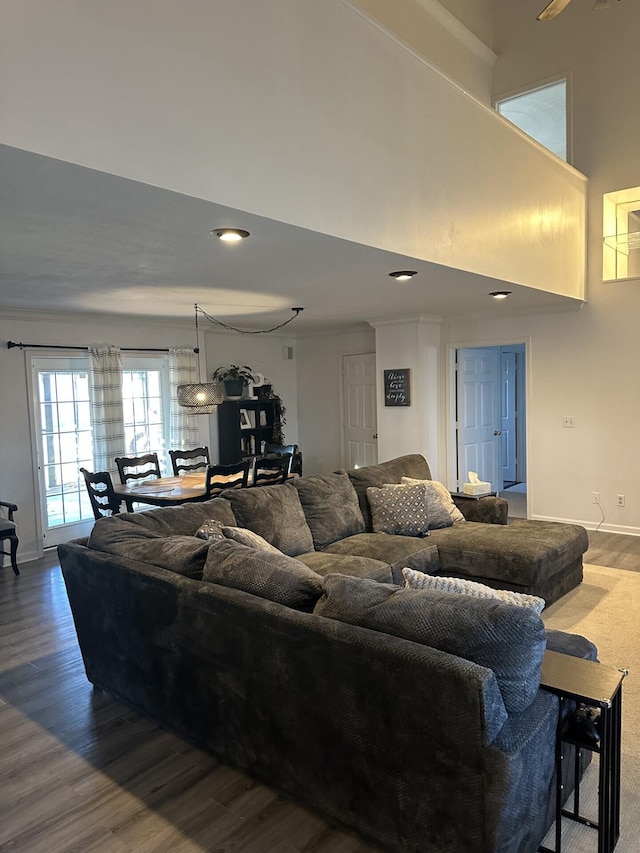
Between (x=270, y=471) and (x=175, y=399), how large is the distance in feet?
6.36

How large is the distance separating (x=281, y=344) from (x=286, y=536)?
16.7ft

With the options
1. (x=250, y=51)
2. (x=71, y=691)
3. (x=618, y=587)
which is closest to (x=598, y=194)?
Answer: (x=618, y=587)

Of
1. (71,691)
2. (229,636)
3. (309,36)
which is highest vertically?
(309,36)

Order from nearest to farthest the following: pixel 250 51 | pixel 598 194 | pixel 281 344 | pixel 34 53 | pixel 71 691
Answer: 1. pixel 34 53
2. pixel 250 51
3. pixel 71 691
4. pixel 598 194
5. pixel 281 344

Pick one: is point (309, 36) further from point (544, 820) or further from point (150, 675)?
point (544, 820)

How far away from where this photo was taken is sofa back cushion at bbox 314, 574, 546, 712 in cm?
177

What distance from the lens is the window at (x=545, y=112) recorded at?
21.4 ft

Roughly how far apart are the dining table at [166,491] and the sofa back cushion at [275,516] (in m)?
1.05

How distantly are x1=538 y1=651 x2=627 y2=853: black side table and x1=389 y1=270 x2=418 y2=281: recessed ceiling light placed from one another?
2.83 m

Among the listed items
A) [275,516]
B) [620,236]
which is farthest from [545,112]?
[275,516]

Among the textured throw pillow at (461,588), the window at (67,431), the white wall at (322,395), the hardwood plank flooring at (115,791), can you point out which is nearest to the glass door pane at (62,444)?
the window at (67,431)

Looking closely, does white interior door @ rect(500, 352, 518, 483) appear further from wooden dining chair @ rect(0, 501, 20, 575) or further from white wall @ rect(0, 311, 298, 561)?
wooden dining chair @ rect(0, 501, 20, 575)

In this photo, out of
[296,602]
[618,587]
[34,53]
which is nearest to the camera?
[34,53]

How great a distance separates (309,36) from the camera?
9.25 ft
